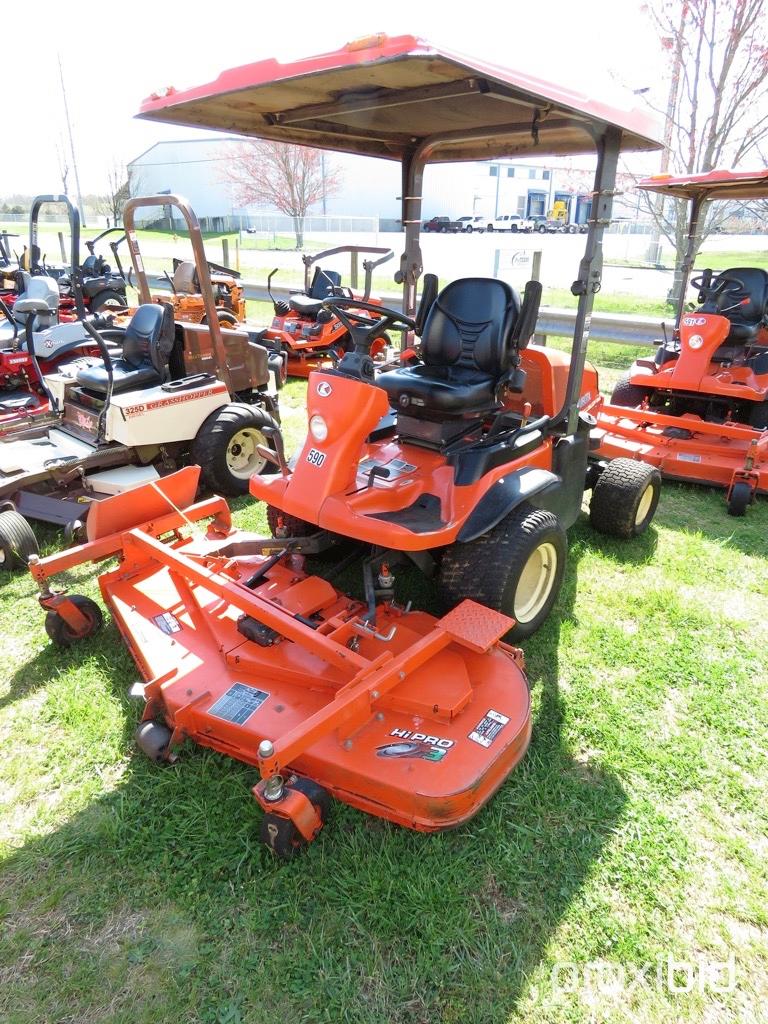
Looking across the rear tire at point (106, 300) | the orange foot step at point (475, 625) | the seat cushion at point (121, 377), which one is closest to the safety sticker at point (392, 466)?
the orange foot step at point (475, 625)

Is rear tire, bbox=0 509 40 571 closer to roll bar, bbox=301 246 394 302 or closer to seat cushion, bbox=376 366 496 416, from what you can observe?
seat cushion, bbox=376 366 496 416

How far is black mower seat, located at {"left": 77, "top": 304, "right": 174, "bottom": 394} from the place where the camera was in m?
4.57

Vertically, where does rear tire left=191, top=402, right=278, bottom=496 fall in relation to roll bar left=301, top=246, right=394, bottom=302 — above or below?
below

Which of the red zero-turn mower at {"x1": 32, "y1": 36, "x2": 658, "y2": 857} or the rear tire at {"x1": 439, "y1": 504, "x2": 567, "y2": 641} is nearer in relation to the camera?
the red zero-turn mower at {"x1": 32, "y1": 36, "x2": 658, "y2": 857}

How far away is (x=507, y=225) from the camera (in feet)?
103

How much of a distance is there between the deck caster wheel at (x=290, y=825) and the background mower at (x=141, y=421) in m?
2.45

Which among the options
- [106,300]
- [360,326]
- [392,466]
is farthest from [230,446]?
[106,300]

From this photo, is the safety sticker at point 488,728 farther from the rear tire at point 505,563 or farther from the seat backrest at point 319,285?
the seat backrest at point 319,285

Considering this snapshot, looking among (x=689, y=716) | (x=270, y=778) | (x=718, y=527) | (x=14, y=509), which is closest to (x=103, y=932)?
(x=270, y=778)

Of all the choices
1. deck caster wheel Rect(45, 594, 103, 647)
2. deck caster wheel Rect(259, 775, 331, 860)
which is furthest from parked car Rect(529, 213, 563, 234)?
deck caster wheel Rect(259, 775, 331, 860)

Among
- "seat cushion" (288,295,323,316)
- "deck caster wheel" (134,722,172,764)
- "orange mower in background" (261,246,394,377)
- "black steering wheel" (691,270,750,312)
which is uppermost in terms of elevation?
"black steering wheel" (691,270,750,312)

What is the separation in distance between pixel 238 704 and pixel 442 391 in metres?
1.56

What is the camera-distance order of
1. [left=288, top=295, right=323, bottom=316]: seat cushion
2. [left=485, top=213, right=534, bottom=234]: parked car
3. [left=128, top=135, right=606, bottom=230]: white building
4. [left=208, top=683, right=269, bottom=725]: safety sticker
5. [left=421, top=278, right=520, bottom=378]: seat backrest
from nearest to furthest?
1. [left=208, top=683, right=269, bottom=725]: safety sticker
2. [left=421, top=278, right=520, bottom=378]: seat backrest
3. [left=288, top=295, right=323, bottom=316]: seat cushion
4. [left=485, top=213, right=534, bottom=234]: parked car
5. [left=128, top=135, right=606, bottom=230]: white building

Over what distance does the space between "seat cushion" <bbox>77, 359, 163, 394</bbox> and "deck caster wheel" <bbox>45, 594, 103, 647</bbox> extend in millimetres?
1870
